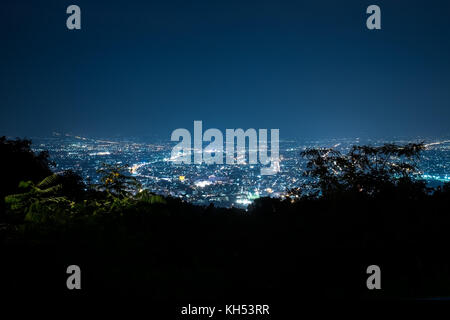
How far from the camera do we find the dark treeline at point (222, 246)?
274cm

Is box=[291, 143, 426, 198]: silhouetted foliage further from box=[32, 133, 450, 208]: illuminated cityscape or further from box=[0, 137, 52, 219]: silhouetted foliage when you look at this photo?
box=[0, 137, 52, 219]: silhouetted foliage

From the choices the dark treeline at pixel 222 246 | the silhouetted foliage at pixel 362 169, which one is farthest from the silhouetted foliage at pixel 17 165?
the silhouetted foliage at pixel 362 169

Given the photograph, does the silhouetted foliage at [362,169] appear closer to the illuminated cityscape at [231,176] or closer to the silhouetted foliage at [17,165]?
the illuminated cityscape at [231,176]

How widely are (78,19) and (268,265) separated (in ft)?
20.0

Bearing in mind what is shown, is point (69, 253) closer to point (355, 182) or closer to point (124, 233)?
point (124, 233)

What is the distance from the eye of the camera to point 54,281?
250cm

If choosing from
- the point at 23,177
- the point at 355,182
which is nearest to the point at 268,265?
the point at 355,182

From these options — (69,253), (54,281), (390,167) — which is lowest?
(54,281)

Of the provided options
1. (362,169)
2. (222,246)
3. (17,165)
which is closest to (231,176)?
(362,169)

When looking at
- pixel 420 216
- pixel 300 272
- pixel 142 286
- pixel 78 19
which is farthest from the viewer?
pixel 78 19

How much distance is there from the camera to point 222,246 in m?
4.09

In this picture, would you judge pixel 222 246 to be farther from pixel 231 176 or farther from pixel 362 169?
pixel 231 176

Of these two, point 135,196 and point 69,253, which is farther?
point 135,196
